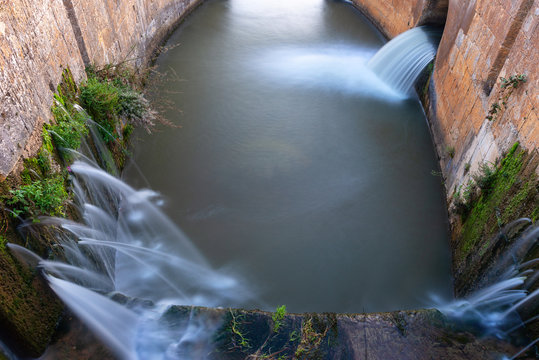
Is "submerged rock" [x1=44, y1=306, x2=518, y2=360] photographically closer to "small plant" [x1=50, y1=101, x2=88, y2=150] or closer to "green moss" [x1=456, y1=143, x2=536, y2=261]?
"green moss" [x1=456, y1=143, x2=536, y2=261]

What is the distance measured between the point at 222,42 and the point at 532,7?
283 inches

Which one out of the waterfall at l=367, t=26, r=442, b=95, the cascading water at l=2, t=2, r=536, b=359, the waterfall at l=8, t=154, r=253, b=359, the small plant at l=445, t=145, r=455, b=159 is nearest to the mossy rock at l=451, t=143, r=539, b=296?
the cascading water at l=2, t=2, r=536, b=359

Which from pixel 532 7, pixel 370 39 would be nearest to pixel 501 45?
pixel 532 7

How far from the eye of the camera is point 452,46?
6793mm

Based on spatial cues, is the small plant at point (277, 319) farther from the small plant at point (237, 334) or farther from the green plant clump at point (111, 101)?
the green plant clump at point (111, 101)

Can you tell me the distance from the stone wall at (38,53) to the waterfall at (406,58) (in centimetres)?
560

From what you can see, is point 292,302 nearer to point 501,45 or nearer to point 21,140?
point 21,140

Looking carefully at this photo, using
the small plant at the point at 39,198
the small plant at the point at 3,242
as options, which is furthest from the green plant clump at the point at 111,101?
the small plant at the point at 3,242

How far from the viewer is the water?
4.76m

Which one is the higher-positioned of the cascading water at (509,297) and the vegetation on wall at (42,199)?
the vegetation on wall at (42,199)

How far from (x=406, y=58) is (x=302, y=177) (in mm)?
4306

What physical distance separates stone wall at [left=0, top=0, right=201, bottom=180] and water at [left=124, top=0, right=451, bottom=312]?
1718mm

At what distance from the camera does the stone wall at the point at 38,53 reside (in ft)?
10.2

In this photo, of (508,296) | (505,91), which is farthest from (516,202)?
(505,91)
